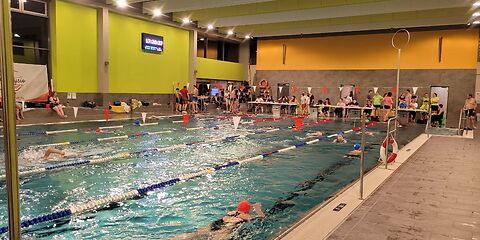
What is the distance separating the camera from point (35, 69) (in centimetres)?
1458

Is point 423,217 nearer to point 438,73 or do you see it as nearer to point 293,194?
point 293,194

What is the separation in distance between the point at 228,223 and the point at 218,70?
22090 mm

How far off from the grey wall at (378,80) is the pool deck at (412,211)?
14022 millimetres

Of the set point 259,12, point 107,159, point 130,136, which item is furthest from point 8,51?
point 259,12

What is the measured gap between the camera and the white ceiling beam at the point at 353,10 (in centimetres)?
1513

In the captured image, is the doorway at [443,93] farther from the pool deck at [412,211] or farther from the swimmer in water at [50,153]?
the swimmer in water at [50,153]

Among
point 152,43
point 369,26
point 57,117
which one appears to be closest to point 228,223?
point 57,117

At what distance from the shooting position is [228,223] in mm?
4039

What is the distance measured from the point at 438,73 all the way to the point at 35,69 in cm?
2005

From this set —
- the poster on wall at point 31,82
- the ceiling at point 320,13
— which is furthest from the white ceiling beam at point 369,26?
the poster on wall at point 31,82

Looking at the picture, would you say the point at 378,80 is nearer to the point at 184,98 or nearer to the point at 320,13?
the point at 320,13

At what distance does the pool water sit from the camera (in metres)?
3.93

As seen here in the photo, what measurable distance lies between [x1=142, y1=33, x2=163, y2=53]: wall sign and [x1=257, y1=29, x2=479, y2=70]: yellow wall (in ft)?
27.5

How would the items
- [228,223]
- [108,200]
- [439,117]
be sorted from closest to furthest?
[228,223], [108,200], [439,117]
